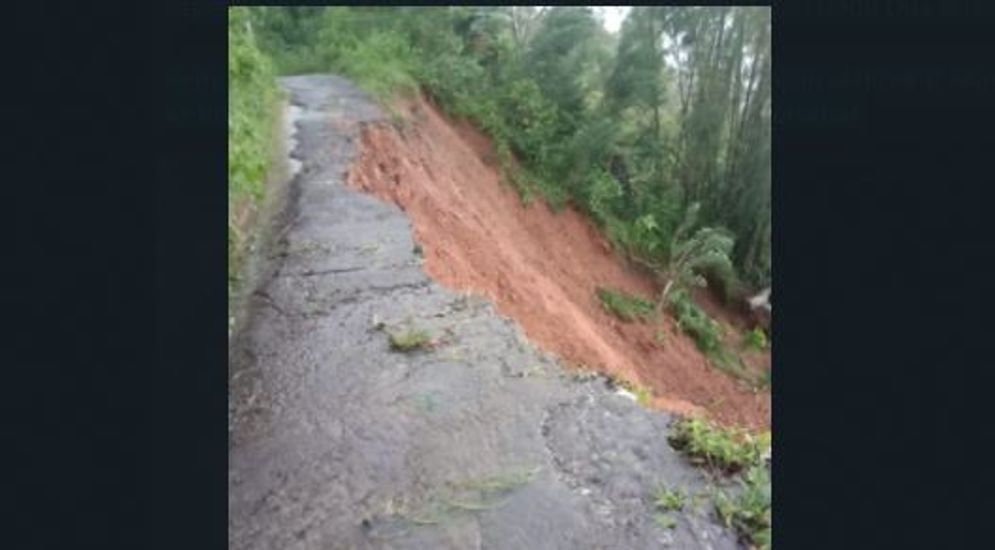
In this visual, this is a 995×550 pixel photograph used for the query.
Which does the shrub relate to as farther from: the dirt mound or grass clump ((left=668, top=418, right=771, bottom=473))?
grass clump ((left=668, top=418, right=771, bottom=473))

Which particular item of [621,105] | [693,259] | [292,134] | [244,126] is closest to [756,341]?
[693,259]

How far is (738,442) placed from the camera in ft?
10.8

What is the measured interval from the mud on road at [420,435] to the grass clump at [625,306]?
6.01 m

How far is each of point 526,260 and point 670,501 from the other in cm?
697

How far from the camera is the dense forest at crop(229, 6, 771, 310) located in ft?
41.1

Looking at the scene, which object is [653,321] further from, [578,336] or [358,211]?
[358,211]

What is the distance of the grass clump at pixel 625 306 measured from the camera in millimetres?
10722

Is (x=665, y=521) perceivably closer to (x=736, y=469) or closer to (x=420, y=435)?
(x=736, y=469)

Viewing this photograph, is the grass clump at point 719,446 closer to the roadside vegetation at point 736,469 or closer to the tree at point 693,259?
the roadside vegetation at point 736,469

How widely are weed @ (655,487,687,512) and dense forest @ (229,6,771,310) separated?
894 cm

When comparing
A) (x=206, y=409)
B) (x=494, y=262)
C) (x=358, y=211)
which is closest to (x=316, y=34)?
(x=494, y=262)

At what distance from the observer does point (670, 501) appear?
2949 mm

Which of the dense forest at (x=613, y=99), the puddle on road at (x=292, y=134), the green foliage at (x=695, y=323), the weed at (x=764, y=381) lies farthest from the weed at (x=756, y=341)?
the puddle on road at (x=292, y=134)

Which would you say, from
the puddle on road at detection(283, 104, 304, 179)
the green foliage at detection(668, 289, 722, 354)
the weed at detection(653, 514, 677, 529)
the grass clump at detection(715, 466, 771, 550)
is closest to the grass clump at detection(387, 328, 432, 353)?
the weed at detection(653, 514, 677, 529)
